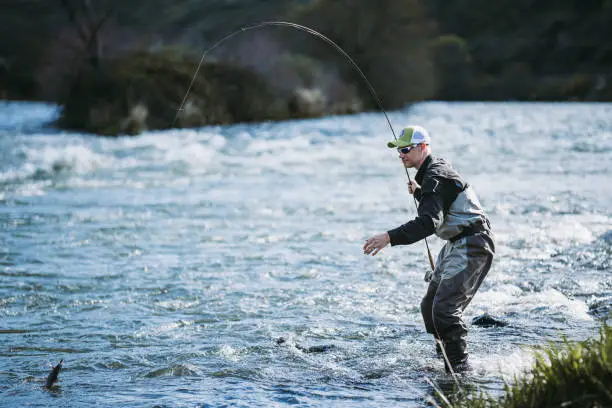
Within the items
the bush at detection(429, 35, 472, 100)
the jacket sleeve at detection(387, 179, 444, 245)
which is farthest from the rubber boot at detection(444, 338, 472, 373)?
the bush at detection(429, 35, 472, 100)

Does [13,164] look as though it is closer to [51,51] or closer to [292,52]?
[51,51]

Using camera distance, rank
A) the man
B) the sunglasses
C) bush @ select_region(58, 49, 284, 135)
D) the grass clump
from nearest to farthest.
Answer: the grass clump, the man, the sunglasses, bush @ select_region(58, 49, 284, 135)

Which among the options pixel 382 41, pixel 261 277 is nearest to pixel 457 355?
pixel 261 277

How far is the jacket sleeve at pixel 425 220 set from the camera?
5723 mm

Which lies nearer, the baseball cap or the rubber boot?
the baseball cap

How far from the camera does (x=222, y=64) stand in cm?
3809

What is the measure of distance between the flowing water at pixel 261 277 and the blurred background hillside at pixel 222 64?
860 centimetres

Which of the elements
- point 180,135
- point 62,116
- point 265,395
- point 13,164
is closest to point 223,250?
point 265,395

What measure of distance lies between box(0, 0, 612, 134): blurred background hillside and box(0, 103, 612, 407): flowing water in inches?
338

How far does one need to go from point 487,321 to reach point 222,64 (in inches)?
1245

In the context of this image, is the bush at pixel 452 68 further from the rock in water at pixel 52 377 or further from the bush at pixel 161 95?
the rock in water at pixel 52 377

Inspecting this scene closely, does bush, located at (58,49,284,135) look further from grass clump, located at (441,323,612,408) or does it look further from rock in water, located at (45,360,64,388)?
grass clump, located at (441,323,612,408)

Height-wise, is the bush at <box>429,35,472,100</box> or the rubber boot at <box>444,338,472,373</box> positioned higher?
the bush at <box>429,35,472,100</box>

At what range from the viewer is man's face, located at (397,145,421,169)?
6.08m
